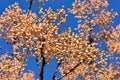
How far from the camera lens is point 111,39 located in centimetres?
3016

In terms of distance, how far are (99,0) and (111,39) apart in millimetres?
3759

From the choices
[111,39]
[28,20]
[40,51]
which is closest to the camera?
[40,51]

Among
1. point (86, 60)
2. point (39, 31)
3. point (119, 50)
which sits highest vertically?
point (119, 50)

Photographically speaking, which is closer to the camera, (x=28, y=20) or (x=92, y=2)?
(x=28, y=20)

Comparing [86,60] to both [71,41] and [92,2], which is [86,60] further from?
[92,2]

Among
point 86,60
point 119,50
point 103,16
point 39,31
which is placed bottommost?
point 86,60

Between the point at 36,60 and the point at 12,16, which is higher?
the point at 12,16

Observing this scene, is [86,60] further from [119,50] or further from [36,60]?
[119,50]

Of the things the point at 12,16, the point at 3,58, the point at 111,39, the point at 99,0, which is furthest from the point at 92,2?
the point at 3,58

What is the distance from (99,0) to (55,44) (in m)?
12.6

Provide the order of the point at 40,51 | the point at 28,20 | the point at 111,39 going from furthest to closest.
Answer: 1. the point at 111,39
2. the point at 28,20
3. the point at 40,51

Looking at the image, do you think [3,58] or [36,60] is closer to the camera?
[36,60]

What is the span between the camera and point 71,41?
20391 mm

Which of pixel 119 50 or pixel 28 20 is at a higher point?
pixel 119 50
